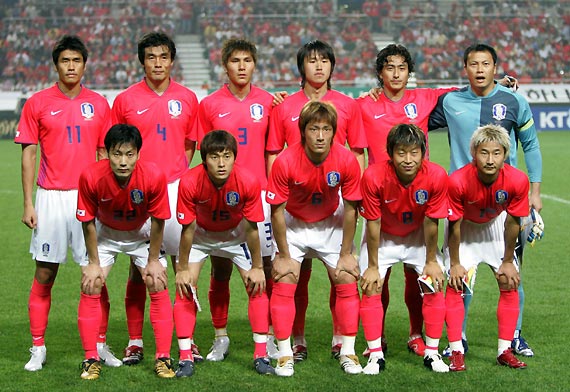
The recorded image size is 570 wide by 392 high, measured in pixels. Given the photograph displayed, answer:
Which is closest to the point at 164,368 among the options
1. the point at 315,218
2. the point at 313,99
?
the point at 315,218

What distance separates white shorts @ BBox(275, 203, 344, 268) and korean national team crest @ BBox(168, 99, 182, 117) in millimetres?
1010

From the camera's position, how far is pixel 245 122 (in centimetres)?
591

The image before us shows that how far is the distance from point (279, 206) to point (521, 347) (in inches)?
74.6

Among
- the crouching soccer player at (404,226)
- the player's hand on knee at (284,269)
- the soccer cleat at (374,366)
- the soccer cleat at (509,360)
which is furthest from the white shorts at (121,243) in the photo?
the soccer cleat at (509,360)

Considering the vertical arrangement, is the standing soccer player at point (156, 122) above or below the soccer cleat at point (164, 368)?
above

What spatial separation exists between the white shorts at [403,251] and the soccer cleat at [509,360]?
0.69 m

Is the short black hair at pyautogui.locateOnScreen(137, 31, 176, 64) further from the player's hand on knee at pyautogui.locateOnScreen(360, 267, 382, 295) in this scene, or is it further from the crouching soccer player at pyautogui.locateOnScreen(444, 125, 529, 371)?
the crouching soccer player at pyautogui.locateOnScreen(444, 125, 529, 371)

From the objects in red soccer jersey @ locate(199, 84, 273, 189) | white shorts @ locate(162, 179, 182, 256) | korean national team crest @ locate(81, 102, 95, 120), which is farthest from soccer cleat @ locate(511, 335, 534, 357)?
korean national team crest @ locate(81, 102, 95, 120)

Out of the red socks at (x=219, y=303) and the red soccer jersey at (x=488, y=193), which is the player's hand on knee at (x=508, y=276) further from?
the red socks at (x=219, y=303)

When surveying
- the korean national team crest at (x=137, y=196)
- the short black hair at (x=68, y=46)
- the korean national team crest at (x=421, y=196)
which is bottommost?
the korean national team crest at (x=137, y=196)

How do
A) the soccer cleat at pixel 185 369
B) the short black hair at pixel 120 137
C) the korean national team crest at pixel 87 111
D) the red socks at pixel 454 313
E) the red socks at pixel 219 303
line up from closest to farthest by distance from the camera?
the short black hair at pixel 120 137, the soccer cleat at pixel 185 369, the red socks at pixel 454 313, the korean national team crest at pixel 87 111, the red socks at pixel 219 303

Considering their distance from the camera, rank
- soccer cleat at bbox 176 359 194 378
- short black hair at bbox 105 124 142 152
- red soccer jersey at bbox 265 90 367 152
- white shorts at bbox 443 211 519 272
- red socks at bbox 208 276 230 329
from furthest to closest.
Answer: red socks at bbox 208 276 230 329 → red soccer jersey at bbox 265 90 367 152 → white shorts at bbox 443 211 519 272 → soccer cleat at bbox 176 359 194 378 → short black hair at bbox 105 124 142 152

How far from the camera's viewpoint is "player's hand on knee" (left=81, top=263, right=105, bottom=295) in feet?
17.6

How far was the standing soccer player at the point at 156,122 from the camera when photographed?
5.85m
